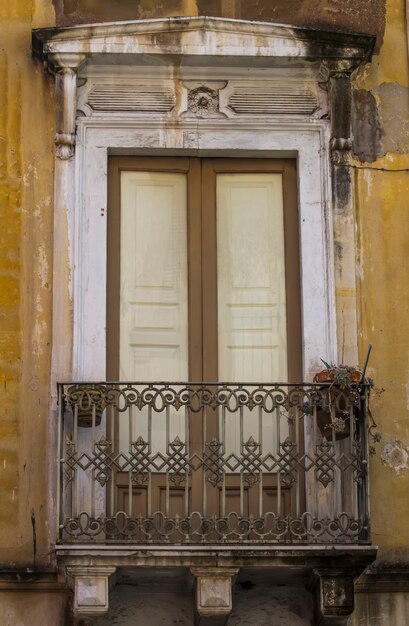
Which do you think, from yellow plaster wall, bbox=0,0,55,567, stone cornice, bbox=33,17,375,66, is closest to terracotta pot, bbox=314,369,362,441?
yellow plaster wall, bbox=0,0,55,567

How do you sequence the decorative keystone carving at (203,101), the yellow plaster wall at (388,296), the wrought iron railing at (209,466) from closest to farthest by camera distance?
the wrought iron railing at (209,466)
the yellow plaster wall at (388,296)
the decorative keystone carving at (203,101)

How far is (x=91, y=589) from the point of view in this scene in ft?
34.6

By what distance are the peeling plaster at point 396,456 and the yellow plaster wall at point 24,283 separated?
2.22m

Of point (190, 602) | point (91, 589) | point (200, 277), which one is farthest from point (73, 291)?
point (190, 602)

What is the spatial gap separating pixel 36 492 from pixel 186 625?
4.20ft

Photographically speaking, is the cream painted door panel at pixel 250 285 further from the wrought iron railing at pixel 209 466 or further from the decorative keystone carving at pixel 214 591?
the decorative keystone carving at pixel 214 591

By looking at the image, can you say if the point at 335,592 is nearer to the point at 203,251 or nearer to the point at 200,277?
the point at 200,277

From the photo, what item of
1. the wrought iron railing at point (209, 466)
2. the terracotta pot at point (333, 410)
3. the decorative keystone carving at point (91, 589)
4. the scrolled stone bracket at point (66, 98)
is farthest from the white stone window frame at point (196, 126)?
the decorative keystone carving at point (91, 589)

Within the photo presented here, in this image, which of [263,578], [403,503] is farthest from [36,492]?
[403,503]

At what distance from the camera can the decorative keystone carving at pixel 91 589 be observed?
10531 mm

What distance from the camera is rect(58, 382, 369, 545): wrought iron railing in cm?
1087

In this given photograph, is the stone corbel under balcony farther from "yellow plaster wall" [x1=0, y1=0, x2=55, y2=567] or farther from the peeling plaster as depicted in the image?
"yellow plaster wall" [x1=0, y1=0, x2=55, y2=567]

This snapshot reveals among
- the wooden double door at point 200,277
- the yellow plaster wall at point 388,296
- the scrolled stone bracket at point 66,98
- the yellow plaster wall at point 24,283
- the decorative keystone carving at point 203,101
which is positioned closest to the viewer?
the yellow plaster wall at point 24,283

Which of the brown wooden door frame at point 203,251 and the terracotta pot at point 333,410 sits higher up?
the brown wooden door frame at point 203,251
